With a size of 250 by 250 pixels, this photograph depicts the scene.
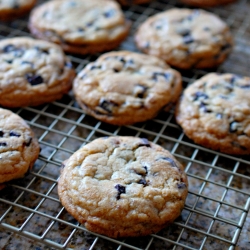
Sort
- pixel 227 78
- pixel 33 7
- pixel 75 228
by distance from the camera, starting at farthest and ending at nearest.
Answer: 1. pixel 33 7
2. pixel 227 78
3. pixel 75 228

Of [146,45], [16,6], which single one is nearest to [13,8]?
[16,6]

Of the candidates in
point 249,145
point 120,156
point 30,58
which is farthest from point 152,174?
point 30,58

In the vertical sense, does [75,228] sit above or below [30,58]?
below

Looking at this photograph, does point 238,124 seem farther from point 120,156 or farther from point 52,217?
point 52,217

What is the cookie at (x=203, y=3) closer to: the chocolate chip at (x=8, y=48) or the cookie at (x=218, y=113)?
the cookie at (x=218, y=113)

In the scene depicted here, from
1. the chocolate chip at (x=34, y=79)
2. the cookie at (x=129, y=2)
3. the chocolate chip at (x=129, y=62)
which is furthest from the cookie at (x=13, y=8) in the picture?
the chocolate chip at (x=129, y=62)

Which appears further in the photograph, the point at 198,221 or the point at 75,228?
the point at 198,221

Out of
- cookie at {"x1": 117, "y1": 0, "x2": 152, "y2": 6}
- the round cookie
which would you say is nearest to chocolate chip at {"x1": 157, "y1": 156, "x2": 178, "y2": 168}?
the round cookie
